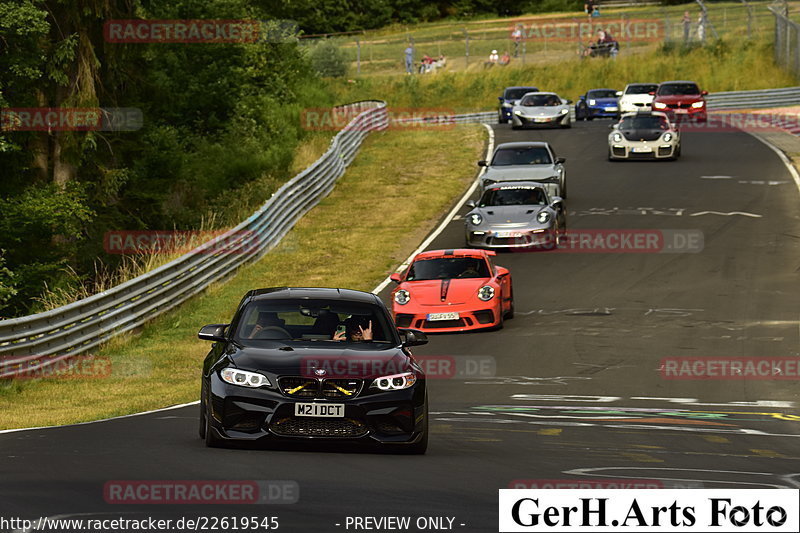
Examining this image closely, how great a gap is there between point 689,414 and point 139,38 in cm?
2473

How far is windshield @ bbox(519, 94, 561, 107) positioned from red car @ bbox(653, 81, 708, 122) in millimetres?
3848

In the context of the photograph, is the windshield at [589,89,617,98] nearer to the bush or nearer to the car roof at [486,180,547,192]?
the bush

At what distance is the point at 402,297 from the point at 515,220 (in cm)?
780

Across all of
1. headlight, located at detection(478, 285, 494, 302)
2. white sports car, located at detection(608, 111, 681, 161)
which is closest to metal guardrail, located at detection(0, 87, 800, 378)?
headlight, located at detection(478, 285, 494, 302)

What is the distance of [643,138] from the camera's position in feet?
141

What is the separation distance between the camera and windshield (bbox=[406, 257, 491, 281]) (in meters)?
22.6

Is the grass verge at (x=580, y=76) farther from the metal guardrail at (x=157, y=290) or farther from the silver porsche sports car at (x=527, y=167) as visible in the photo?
the silver porsche sports car at (x=527, y=167)

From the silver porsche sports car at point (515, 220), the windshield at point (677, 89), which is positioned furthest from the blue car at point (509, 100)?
the silver porsche sports car at point (515, 220)

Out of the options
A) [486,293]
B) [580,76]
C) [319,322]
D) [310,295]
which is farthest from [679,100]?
[319,322]

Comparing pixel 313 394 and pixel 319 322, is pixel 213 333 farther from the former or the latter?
pixel 313 394

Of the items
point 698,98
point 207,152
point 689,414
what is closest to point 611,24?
point 698,98

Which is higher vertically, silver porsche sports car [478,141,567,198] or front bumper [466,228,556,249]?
silver porsche sports car [478,141,567,198]

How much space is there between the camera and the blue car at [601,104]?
58.6 m

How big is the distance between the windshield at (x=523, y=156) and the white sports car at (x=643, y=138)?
8.51 m
